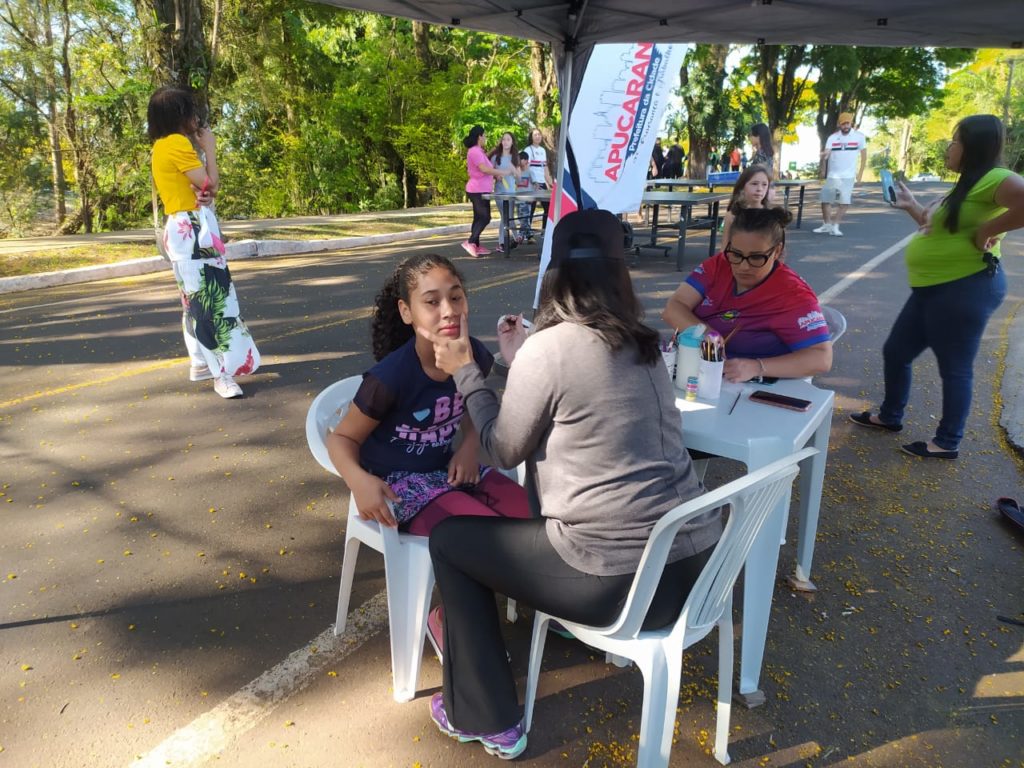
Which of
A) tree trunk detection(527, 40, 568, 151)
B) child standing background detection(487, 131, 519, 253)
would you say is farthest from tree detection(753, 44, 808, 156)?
child standing background detection(487, 131, 519, 253)

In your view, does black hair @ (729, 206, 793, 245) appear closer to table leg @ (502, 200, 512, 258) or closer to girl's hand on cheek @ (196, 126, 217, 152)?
girl's hand on cheek @ (196, 126, 217, 152)

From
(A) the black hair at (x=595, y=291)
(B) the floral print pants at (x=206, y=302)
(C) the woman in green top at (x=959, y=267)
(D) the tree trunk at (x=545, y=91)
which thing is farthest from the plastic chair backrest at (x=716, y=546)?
(D) the tree trunk at (x=545, y=91)

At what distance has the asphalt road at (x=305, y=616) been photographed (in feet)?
6.79

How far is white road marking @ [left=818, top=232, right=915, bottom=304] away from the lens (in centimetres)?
793

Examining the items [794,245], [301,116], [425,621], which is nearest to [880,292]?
[794,245]

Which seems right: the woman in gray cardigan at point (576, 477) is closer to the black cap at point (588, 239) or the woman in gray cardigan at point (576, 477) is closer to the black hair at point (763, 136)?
the black cap at point (588, 239)

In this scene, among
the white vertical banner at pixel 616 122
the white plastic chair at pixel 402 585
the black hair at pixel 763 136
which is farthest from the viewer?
the black hair at pixel 763 136

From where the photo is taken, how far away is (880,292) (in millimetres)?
8102

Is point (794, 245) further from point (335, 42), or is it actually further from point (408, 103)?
point (335, 42)

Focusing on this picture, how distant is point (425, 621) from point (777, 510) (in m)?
1.13

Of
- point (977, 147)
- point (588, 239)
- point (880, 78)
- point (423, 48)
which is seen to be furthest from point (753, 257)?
Result: point (880, 78)

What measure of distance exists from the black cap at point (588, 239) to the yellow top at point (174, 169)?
335 centimetres

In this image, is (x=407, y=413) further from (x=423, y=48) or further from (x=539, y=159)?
(x=423, y=48)

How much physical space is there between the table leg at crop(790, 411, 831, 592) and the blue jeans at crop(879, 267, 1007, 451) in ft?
4.99
